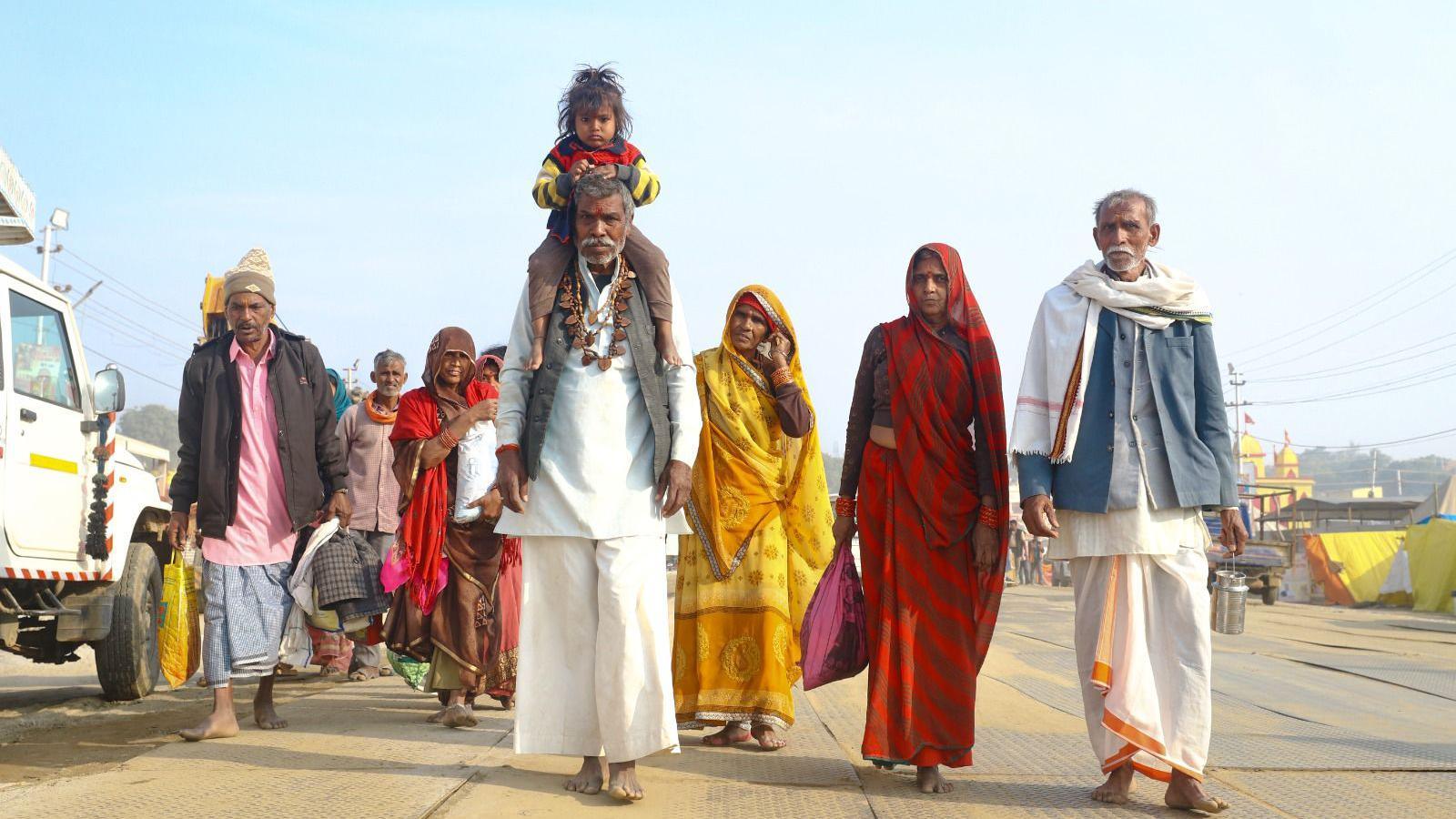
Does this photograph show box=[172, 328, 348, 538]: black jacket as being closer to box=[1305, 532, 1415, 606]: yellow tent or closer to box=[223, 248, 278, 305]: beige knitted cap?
box=[223, 248, 278, 305]: beige knitted cap

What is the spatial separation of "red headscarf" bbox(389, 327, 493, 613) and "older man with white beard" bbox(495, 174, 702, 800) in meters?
2.22

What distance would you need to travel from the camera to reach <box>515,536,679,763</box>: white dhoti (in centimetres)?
408

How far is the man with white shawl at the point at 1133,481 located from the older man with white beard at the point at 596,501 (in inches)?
52.6

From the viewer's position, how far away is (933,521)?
4.61 metres

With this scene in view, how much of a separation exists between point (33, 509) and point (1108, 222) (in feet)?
18.7

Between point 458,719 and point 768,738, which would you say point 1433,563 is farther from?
point 458,719

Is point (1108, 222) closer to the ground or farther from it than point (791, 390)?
farther from it

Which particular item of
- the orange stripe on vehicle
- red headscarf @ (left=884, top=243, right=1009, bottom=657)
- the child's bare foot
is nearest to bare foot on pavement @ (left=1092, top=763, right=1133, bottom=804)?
red headscarf @ (left=884, top=243, right=1009, bottom=657)

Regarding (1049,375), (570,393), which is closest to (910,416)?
(1049,375)

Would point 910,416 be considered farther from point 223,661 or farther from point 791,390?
point 223,661

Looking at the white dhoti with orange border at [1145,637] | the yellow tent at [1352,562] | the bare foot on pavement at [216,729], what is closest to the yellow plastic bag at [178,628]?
the bare foot on pavement at [216,729]

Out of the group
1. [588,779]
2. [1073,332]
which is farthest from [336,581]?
[1073,332]

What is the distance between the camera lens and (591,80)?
16.6 feet

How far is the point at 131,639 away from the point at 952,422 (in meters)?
5.73
